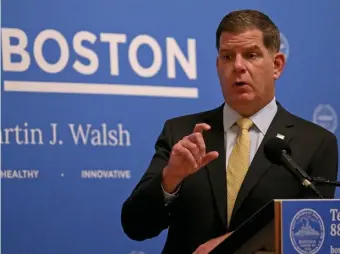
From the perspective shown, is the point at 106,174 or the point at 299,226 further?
the point at 106,174

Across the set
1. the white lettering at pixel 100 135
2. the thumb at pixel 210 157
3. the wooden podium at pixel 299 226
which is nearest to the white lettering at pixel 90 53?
the white lettering at pixel 100 135

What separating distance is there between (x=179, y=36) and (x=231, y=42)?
98 cm

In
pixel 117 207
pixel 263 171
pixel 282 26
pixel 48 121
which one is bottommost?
pixel 117 207

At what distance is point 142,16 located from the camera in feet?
11.0

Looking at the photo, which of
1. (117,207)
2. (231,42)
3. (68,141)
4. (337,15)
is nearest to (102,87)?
(68,141)

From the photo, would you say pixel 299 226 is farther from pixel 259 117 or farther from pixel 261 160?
pixel 259 117

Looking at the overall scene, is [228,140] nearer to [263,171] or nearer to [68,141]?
[263,171]

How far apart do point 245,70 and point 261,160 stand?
0.34m

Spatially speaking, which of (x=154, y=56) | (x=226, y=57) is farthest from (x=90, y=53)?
(x=226, y=57)

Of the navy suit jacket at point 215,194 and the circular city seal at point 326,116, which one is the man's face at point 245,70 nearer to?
the navy suit jacket at point 215,194

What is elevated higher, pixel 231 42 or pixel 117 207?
pixel 231 42

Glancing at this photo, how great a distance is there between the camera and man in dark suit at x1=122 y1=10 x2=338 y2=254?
227cm

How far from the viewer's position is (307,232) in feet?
5.29

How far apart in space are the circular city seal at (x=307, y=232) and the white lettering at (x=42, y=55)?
1.80 m
